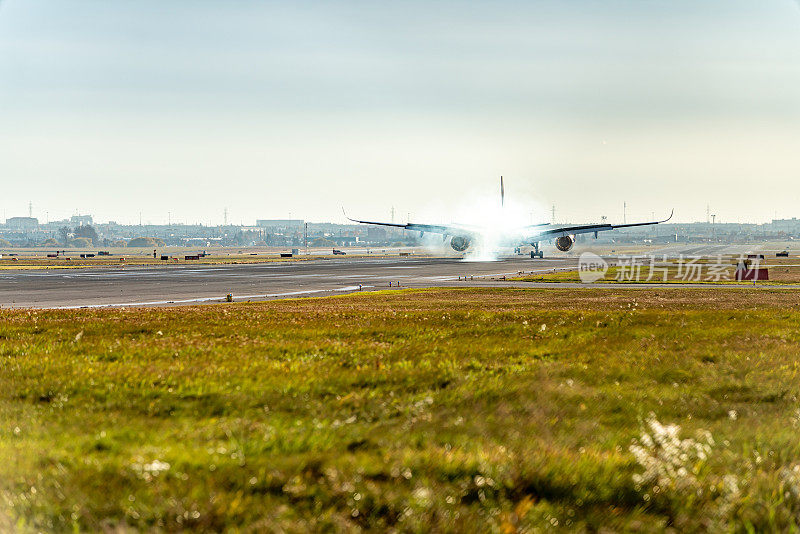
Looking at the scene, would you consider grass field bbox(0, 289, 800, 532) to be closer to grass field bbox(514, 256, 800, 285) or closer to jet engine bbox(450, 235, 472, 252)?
grass field bbox(514, 256, 800, 285)

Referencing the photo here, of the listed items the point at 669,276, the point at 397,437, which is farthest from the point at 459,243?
the point at 397,437

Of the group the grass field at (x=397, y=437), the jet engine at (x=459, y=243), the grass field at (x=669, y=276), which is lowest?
the grass field at (x=669, y=276)

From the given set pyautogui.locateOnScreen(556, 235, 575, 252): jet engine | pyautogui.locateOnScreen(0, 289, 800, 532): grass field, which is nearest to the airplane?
pyautogui.locateOnScreen(556, 235, 575, 252): jet engine

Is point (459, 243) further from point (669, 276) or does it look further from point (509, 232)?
point (669, 276)

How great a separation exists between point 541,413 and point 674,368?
4.33 metres

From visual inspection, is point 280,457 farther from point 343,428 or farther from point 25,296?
point 25,296

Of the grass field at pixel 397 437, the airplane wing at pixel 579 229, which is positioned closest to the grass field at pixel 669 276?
the airplane wing at pixel 579 229

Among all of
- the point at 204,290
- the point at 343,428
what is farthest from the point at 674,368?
the point at 204,290

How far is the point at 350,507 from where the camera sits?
552cm

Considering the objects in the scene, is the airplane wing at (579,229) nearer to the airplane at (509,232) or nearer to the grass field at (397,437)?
the airplane at (509,232)

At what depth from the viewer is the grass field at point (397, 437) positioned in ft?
18.2

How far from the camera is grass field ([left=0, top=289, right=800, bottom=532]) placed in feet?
18.2

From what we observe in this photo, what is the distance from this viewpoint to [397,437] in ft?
24.2

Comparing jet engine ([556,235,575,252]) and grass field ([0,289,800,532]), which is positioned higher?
jet engine ([556,235,575,252])
